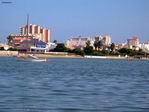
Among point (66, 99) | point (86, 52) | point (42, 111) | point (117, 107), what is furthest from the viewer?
point (86, 52)

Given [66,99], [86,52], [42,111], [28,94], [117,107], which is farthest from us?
[86,52]

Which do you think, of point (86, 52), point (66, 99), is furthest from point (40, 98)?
point (86, 52)

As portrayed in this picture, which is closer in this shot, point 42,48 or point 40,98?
point 40,98

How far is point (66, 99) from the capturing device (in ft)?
63.6

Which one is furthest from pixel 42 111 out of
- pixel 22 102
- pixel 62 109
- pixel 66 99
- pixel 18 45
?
pixel 18 45

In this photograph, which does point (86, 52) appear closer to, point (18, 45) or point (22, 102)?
point (18, 45)

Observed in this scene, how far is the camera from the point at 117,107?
17.3m

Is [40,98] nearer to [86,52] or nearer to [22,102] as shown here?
[22,102]

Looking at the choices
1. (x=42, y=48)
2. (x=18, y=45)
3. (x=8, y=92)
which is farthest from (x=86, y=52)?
(x=8, y=92)

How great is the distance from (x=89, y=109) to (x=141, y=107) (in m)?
1.95

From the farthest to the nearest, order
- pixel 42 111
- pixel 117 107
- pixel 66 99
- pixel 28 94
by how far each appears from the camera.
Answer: pixel 28 94 < pixel 66 99 < pixel 117 107 < pixel 42 111

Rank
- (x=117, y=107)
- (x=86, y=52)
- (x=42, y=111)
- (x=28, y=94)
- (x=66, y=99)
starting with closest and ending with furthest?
(x=42, y=111) < (x=117, y=107) < (x=66, y=99) < (x=28, y=94) < (x=86, y=52)

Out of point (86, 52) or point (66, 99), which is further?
point (86, 52)

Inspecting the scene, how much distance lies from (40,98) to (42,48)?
169 meters
